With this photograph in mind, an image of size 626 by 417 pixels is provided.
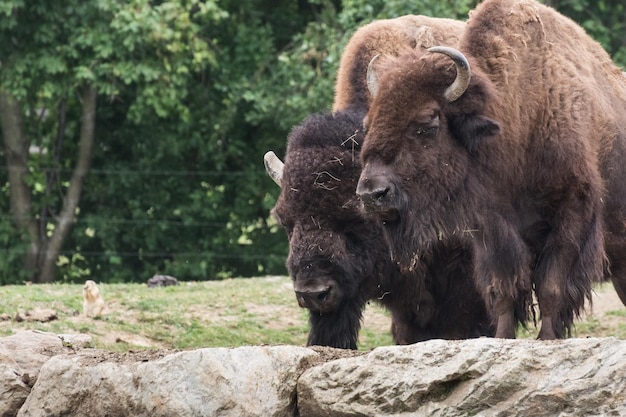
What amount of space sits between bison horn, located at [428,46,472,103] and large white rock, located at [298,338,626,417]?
72.9 inches

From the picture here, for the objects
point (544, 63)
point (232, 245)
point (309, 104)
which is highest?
point (544, 63)

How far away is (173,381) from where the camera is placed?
5.52 meters

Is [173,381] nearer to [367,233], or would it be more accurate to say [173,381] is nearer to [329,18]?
[367,233]

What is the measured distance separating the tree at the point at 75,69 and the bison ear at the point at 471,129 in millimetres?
9845

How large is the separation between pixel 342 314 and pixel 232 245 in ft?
37.7

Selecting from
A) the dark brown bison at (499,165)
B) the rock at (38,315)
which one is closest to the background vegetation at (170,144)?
the rock at (38,315)

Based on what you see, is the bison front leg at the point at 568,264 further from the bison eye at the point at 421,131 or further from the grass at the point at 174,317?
the grass at the point at 174,317

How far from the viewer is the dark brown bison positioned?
6582 millimetres

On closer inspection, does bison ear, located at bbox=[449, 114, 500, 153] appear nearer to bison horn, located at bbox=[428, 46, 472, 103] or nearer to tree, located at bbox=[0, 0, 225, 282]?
bison horn, located at bbox=[428, 46, 472, 103]

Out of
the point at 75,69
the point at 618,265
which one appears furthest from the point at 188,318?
the point at 75,69

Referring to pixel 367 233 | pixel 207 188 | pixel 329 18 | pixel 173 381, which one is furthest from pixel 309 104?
pixel 173 381

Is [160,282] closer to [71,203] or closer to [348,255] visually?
[348,255]

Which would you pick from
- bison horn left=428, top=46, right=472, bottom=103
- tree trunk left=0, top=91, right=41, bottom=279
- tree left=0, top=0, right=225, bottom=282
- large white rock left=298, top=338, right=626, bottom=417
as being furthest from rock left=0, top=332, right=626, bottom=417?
tree trunk left=0, top=91, right=41, bottom=279

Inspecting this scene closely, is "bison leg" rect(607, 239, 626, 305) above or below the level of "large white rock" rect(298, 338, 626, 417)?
below
